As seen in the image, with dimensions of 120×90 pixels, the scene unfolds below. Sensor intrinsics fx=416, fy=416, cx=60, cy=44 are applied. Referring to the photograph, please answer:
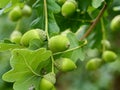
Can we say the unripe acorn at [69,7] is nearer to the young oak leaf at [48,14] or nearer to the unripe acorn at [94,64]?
the young oak leaf at [48,14]

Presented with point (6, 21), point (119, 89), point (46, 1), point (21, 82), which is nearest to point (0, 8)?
point (46, 1)

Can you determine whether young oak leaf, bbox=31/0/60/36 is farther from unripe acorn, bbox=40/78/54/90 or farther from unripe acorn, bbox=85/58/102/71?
unripe acorn, bbox=85/58/102/71

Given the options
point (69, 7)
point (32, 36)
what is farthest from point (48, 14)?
point (32, 36)

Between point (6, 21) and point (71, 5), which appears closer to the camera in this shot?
point (71, 5)

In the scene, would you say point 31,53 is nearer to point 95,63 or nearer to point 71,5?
point 71,5

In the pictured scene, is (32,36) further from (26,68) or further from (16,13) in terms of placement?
(16,13)

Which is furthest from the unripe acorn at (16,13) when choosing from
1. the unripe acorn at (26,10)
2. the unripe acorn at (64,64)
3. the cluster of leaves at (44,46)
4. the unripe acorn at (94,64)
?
the unripe acorn at (64,64)

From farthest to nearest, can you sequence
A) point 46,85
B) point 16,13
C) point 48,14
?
point 16,13 < point 48,14 < point 46,85
